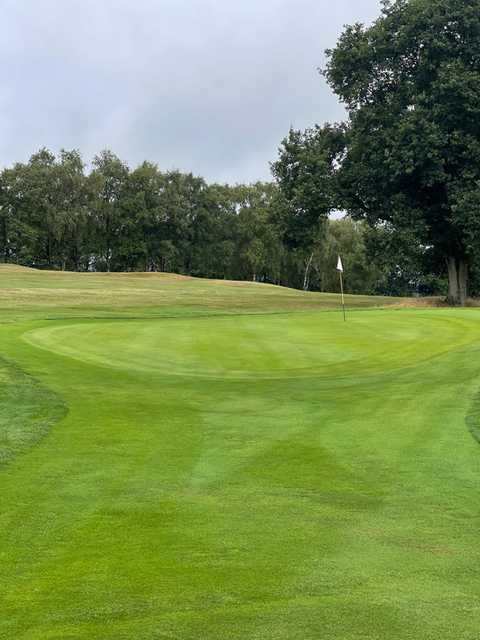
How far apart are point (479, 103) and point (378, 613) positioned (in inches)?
1507

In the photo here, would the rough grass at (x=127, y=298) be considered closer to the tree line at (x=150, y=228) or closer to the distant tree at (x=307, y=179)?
the distant tree at (x=307, y=179)

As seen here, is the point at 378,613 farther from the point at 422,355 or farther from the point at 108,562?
the point at 422,355

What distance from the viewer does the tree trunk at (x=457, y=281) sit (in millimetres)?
44094

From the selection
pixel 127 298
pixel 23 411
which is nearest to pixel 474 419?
pixel 23 411

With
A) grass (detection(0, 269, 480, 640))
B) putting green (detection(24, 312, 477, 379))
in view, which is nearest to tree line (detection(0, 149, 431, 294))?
putting green (detection(24, 312, 477, 379))

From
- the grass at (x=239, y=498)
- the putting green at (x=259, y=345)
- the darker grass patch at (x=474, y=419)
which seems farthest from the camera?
Answer: the putting green at (x=259, y=345)

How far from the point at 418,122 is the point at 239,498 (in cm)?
3550

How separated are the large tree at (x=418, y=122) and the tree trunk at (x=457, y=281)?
0.07 meters

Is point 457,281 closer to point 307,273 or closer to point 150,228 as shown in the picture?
point 150,228

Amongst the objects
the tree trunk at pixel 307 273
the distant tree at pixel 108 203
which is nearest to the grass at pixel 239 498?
the distant tree at pixel 108 203

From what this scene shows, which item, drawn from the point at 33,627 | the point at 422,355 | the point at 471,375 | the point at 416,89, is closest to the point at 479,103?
the point at 416,89

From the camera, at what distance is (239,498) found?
659 centimetres

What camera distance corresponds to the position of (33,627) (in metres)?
3.93

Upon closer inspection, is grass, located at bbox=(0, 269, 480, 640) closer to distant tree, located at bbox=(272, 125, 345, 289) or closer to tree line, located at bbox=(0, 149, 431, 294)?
distant tree, located at bbox=(272, 125, 345, 289)
